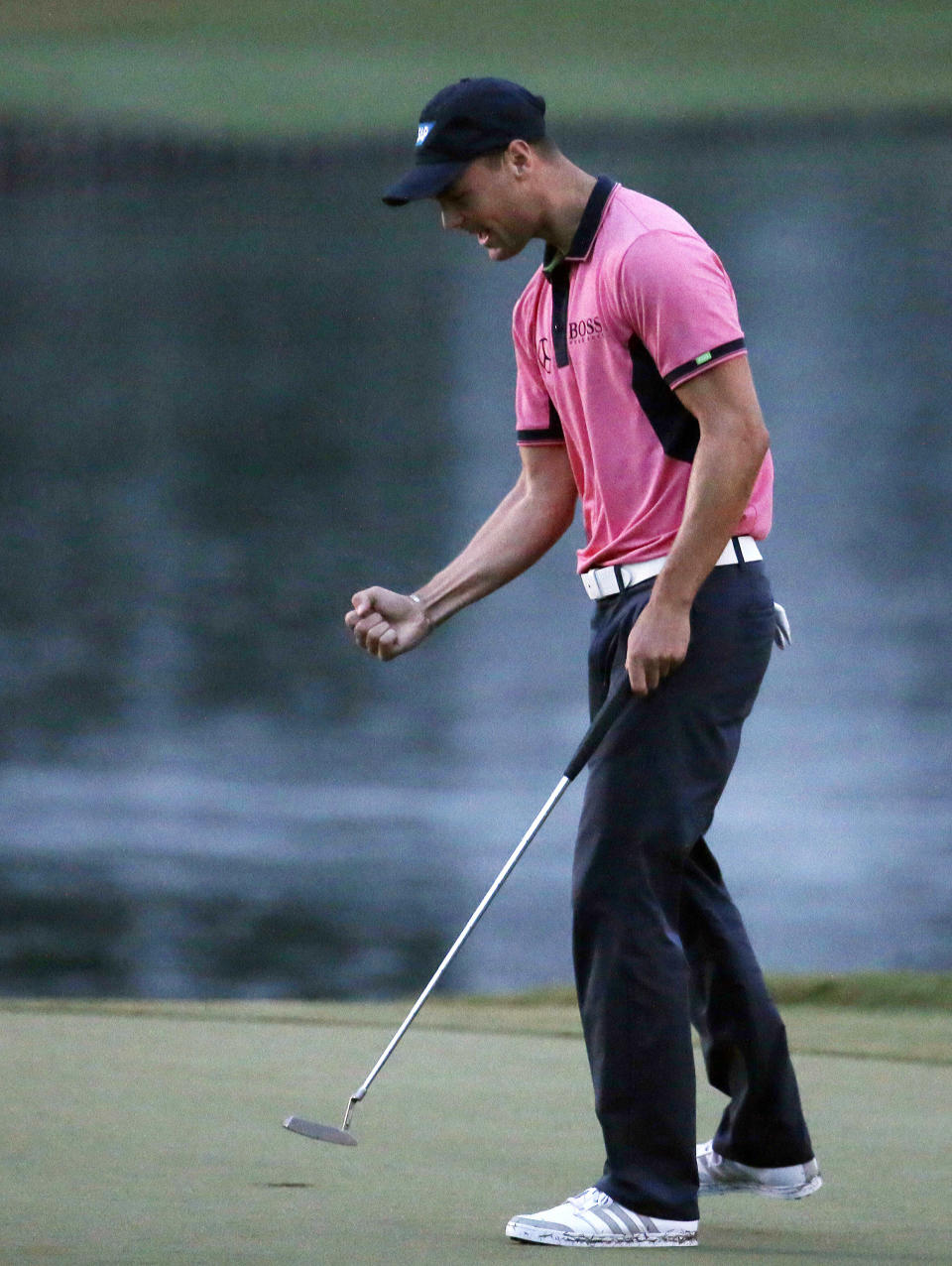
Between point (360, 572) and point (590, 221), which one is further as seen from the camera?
point (360, 572)

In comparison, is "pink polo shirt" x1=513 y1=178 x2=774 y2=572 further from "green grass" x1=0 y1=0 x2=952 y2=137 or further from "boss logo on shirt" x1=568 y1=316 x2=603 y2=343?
"green grass" x1=0 y1=0 x2=952 y2=137

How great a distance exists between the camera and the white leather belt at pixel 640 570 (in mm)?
1916

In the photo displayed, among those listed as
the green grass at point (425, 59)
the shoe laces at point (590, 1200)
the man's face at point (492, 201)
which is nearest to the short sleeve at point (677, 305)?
the man's face at point (492, 201)

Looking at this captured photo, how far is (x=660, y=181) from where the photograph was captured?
27.6 ft

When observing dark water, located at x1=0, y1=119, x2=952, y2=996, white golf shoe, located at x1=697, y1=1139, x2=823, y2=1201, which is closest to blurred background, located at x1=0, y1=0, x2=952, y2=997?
dark water, located at x1=0, y1=119, x2=952, y2=996

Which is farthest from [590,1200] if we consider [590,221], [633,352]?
[590,221]

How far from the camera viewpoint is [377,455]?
839 cm

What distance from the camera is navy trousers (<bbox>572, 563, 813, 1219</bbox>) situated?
1874mm

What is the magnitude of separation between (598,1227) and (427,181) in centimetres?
99

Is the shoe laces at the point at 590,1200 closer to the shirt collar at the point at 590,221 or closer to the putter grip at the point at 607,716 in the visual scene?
the putter grip at the point at 607,716

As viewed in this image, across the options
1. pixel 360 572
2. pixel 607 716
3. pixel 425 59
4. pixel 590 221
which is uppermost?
pixel 425 59

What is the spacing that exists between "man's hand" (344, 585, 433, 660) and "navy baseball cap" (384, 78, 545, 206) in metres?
0.44

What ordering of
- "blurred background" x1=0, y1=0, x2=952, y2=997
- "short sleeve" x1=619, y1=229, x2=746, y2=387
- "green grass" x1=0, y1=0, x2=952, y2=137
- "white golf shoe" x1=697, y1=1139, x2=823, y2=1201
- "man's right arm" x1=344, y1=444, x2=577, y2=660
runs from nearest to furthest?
"short sleeve" x1=619, y1=229, x2=746, y2=387 < "white golf shoe" x1=697, y1=1139, x2=823, y2=1201 < "man's right arm" x1=344, y1=444, x2=577, y2=660 < "blurred background" x1=0, y1=0, x2=952, y2=997 < "green grass" x1=0, y1=0, x2=952, y2=137

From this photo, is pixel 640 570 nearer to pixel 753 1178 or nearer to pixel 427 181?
pixel 427 181
